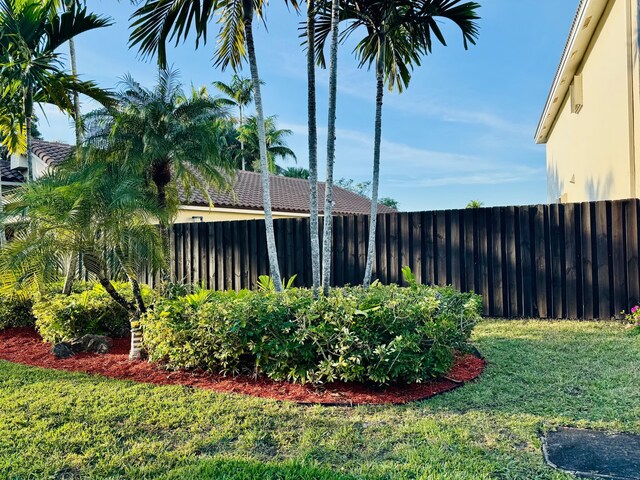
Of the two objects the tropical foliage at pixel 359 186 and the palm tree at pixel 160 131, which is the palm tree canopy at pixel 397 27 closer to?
the palm tree at pixel 160 131

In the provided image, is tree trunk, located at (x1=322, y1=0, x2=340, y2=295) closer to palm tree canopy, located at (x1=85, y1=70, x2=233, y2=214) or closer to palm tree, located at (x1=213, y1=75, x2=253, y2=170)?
palm tree canopy, located at (x1=85, y1=70, x2=233, y2=214)

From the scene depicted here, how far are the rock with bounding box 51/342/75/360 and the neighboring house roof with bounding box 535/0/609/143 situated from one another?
10054 millimetres

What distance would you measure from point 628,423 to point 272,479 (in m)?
2.57

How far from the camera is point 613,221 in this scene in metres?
6.95

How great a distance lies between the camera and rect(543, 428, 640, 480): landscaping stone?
2564mm

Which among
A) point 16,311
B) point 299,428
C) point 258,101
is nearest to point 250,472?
point 299,428

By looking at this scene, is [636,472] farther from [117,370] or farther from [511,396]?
[117,370]

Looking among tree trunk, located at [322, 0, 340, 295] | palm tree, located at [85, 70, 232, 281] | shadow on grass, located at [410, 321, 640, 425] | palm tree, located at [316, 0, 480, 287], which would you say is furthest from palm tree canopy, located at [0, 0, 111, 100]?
shadow on grass, located at [410, 321, 640, 425]

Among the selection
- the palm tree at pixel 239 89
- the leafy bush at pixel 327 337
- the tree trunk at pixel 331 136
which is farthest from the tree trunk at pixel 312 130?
the palm tree at pixel 239 89

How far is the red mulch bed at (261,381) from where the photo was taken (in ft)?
13.3

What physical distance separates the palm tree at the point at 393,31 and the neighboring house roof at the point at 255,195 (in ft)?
16.0

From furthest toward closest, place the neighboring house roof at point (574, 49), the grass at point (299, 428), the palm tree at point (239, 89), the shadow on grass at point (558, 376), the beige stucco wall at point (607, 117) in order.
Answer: the palm tree at point (239, 89) < the neighboring house roof at point (574, 49) < the beige stucco wall at point (607, 117) < the shadow on grass at point (558, 376) < the grass at point (299, 428)

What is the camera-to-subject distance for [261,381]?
456 centimetres

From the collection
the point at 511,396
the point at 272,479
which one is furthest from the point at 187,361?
the point at 511,396
